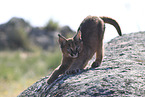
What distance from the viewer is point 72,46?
16.1ft

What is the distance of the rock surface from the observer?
3.36m

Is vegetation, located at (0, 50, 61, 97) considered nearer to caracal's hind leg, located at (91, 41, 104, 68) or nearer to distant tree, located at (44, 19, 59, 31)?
caracal's hind leg, located at (91, 41, 104, 68)

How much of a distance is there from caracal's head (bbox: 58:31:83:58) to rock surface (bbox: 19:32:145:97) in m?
0.57

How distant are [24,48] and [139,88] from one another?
88.2 feet

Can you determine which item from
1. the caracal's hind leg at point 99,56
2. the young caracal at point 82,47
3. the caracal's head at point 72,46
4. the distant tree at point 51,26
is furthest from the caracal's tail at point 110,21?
the distant tree at point 51,26

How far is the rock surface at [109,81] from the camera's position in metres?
3.36

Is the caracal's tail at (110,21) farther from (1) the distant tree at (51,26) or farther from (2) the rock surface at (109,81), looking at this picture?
(1) the distant tree at (51,26)

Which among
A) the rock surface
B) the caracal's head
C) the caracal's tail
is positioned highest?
the caracal's tail

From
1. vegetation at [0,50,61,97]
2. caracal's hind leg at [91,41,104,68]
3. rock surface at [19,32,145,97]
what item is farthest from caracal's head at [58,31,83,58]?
vegetation at [0,50,61,97]

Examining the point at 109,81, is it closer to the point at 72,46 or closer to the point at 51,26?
the point at 72,46

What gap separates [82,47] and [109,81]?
170cm

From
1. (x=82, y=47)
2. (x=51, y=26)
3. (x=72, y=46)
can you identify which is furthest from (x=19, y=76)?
(x=51, y=26)

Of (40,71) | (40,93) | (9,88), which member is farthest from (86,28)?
(40,71)

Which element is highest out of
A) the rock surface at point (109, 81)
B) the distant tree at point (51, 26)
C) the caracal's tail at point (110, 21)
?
the distant tree at point (51, 26)
